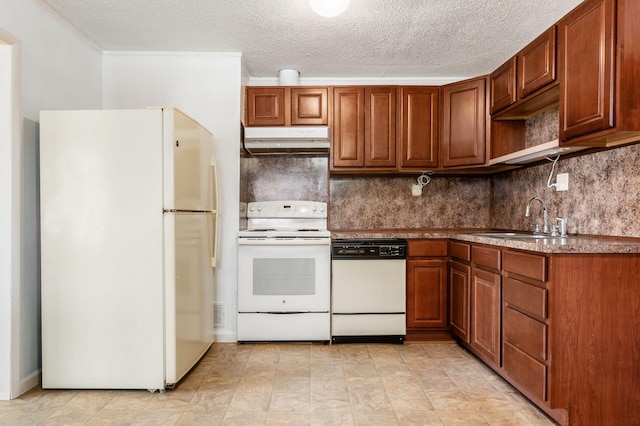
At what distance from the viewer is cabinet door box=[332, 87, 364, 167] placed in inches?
135

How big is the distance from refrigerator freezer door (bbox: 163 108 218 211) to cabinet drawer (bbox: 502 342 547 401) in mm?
2118

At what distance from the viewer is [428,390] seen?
2322mm

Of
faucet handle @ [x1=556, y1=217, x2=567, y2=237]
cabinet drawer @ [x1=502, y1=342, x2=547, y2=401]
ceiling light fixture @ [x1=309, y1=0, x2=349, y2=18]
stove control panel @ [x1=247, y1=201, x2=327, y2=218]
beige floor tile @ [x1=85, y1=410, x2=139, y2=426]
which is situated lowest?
beige floor tile @ [x1=85, y1=410, x2=139, y2=426]

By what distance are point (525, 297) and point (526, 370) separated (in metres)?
0.39

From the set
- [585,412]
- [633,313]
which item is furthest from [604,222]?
[585,412]

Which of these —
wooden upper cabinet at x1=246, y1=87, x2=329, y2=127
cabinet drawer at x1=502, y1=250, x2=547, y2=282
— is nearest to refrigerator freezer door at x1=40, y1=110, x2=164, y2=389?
wooden upper cabinet at x1=246, y1=87, x2=329, y2=127

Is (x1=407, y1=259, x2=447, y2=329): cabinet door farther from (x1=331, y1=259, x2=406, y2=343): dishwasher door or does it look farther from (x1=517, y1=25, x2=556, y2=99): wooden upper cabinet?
(x1=517, y1=25, x2=556, y2=99): wooden upper cabinet

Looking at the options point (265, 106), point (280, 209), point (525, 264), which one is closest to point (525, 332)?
point (525, 264)

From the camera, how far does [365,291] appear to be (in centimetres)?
312

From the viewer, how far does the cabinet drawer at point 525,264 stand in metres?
1.91

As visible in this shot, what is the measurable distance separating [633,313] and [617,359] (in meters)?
0.23

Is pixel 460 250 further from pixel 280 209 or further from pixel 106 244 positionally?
pixel 106 244

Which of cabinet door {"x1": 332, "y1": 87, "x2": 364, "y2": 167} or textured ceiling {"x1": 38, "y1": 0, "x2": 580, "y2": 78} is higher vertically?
textured ceiling {"x1": 38, "y1": 0, "x2": 580, "y2": 78}

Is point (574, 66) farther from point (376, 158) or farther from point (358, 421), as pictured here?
point (358, 421)
